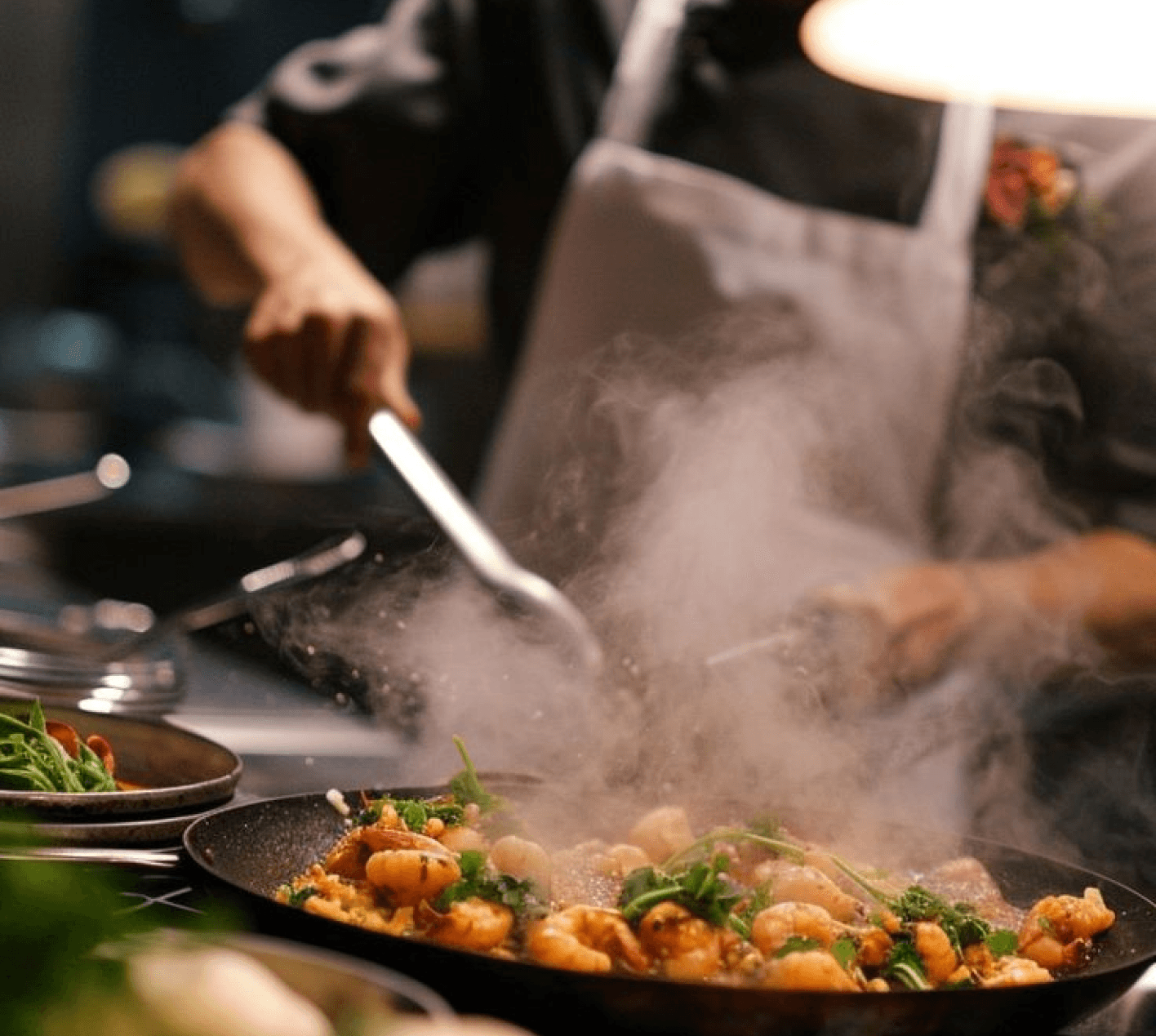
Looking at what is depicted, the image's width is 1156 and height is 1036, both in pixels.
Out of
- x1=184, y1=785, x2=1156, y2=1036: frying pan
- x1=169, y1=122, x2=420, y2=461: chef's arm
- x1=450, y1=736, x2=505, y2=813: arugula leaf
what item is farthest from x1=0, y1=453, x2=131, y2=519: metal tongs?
x1=184, y1=785, x2=1156, y2=1036: frying pan

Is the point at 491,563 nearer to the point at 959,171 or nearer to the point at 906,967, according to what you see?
the point at 906,967

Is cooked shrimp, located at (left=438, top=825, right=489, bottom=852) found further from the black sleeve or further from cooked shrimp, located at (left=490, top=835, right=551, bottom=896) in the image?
the black sleeve

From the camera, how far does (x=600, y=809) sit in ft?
6.00

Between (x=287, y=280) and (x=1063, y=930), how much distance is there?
5.82 feet

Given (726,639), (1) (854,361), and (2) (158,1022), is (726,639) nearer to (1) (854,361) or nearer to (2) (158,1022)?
(1) (854,361)

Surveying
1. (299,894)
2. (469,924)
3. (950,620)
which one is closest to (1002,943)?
(469,924)

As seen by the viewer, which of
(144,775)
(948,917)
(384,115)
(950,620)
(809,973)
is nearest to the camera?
(809,973)

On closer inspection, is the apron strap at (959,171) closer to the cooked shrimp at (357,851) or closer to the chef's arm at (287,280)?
the chef's arm at (287,280)

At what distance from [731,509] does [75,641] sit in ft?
3.46

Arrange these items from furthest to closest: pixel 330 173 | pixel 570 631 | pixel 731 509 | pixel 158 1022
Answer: pixel 330 173 < pixel 731 509 < pixel 570 631 < pixel 158 1022

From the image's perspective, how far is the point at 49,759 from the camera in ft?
5.34

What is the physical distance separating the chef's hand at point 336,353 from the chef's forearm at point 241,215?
0.31 meters

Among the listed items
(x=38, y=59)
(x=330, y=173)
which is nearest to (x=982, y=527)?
(x=330, y=173)

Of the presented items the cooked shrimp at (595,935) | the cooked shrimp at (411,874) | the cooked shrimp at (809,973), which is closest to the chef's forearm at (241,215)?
the cooked shrimp at (411,874)
